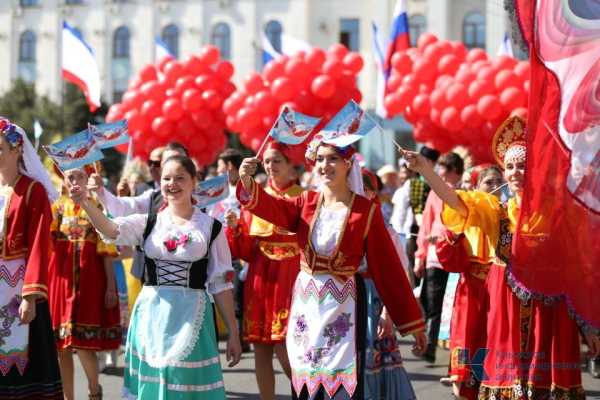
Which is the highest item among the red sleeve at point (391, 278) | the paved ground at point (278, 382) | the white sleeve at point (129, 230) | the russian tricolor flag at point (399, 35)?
the russian tricolor flag at point (399, 35)

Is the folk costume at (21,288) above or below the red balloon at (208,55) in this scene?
below

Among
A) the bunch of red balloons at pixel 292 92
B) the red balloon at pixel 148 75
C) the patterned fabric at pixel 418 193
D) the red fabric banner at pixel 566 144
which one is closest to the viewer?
the red fabric banner at pixel 566 144

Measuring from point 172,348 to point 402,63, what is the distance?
12345mm

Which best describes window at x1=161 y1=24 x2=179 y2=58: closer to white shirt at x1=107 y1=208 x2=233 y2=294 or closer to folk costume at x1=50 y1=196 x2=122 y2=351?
folk costume at x1=50 y1=196 x2=122 y2=351

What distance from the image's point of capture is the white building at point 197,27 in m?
41.2

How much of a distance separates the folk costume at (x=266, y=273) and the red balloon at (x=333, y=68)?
33.9 ft

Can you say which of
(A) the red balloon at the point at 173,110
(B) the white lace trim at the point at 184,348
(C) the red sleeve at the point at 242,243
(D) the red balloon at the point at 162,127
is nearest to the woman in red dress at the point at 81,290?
(C) the red sleeve at the point at 242,243

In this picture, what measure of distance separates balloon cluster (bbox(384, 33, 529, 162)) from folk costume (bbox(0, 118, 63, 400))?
32.0ft

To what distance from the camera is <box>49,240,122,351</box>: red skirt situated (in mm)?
7129

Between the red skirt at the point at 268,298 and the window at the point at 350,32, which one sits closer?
the red skirt at the point at 268,298

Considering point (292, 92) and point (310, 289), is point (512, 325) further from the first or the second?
point (292, 92)

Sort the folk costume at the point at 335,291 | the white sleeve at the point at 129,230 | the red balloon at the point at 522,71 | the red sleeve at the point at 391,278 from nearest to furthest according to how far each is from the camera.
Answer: the folk costume at the point at 335,291 < the red sleeve at the point at 391,278 < the white sleeve at the point at 129,230 < the red balloon at the point at 522,71

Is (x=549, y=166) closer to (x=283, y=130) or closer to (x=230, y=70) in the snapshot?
(x=283, y=130)

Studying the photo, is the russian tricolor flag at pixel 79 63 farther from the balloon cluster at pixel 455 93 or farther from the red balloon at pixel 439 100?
the balloon cluster at pixel 455 93
